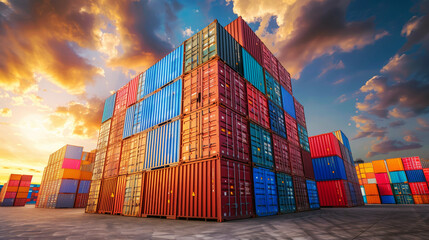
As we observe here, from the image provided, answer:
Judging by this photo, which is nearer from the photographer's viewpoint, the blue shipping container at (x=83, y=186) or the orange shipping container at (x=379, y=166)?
the blue shipping container at (x=83, y=186)

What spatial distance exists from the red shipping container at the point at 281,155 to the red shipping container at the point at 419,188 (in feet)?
106

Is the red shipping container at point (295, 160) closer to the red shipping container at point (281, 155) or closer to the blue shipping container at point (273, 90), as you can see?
the red shipping container at point (281, 155)

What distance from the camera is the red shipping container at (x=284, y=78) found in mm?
22669

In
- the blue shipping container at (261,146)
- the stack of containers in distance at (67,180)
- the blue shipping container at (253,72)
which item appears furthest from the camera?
the stack of containers in distance at (67,180)

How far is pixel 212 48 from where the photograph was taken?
45.7 ft

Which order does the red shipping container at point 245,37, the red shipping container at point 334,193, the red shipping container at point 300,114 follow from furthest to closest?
the red shipping container at point 300,114
the red shipping container at point 334,193
the red shipping container at point 245,37

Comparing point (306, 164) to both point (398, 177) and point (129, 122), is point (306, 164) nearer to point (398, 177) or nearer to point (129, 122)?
point (129, 122)

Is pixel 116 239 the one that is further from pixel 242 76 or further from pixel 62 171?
pixel 62 171

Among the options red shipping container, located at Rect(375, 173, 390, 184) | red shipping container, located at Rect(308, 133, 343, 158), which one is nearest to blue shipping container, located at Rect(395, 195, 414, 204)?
red shipping container, located at Rect(375, 173, 390, 184)

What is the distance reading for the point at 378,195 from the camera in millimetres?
36375

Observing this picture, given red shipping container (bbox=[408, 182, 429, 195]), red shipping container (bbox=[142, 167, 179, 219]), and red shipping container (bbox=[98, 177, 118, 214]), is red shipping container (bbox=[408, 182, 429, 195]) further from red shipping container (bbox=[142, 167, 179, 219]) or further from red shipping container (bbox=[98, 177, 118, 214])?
red shipping container (bbox=[98, 177, 118, 214])

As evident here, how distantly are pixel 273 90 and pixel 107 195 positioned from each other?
18944mm

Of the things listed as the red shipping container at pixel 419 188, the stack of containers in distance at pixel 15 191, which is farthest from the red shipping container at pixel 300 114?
the stack of containers in distance at pixel 15 191

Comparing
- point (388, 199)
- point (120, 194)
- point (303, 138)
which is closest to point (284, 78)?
point (303, 138)
